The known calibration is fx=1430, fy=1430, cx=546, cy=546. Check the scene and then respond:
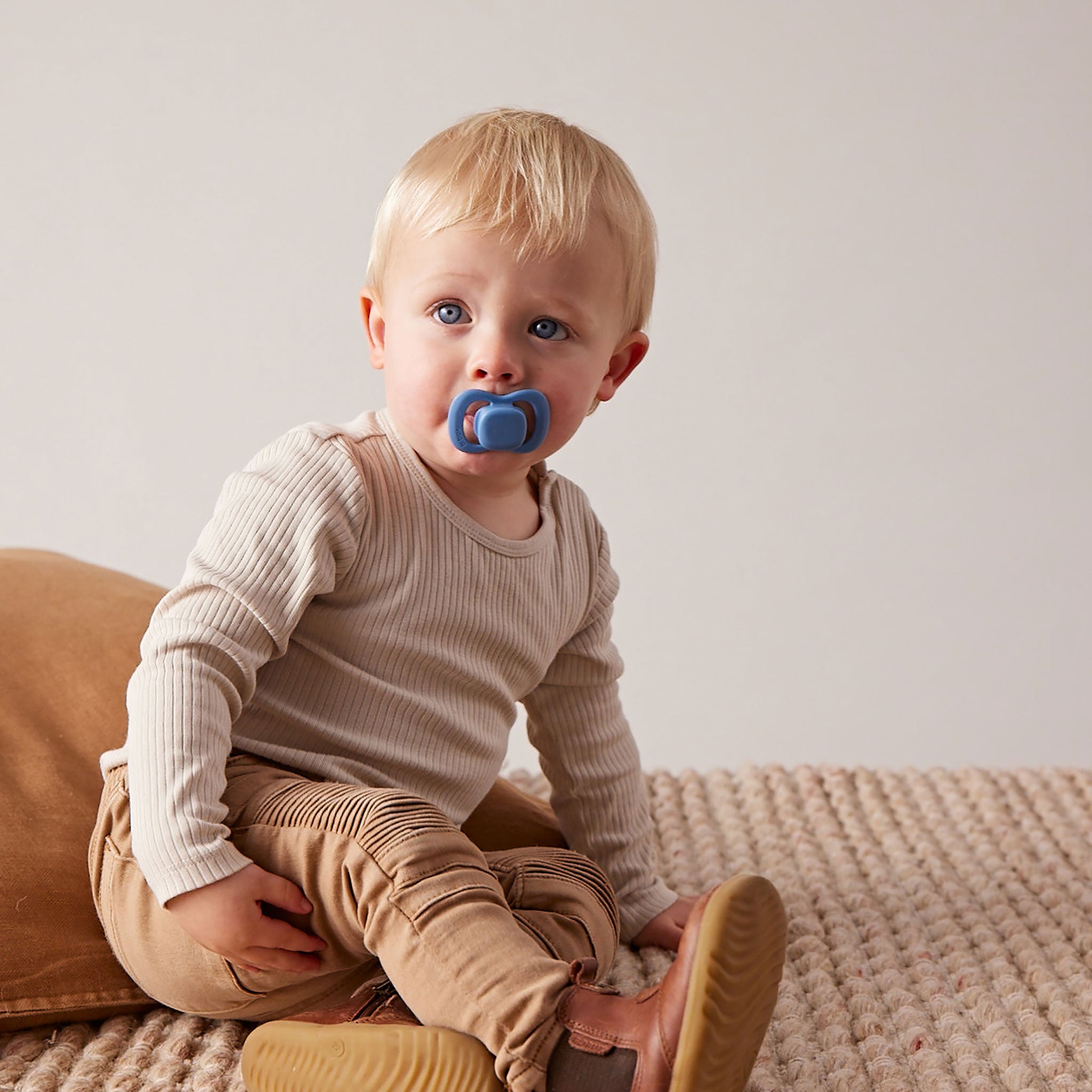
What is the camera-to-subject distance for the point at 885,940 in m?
1.04

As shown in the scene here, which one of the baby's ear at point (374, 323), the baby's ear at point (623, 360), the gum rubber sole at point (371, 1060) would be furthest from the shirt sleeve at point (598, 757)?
the gum rubber sole at point (371, 1060)

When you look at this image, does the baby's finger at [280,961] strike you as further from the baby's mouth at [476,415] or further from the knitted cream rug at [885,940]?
the baby's mouth at [476,415]

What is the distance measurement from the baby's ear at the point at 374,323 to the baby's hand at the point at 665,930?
1.47 ft

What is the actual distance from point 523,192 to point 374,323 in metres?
0.14

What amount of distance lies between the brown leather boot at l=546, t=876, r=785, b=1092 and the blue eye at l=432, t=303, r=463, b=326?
384mm

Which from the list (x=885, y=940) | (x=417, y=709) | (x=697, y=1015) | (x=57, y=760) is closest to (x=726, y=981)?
(x=697, y=1015)

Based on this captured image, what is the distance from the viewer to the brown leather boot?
0.65 metres

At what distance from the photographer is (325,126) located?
2.15 metres

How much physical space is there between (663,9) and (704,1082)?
1.85 metres

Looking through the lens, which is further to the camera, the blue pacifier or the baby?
the blue pacifier

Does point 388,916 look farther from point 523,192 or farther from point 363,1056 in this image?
point 523,192

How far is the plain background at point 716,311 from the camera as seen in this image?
216 centimetres

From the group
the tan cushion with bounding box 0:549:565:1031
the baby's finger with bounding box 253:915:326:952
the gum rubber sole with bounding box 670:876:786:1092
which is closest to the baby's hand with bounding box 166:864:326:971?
the baby's finger with bounding box 253:915:326:952

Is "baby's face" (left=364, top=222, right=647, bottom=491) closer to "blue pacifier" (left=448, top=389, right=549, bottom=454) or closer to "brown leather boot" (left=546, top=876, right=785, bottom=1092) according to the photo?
"blue pacifier" (left=448, top=389, right=549, bottom=454)
